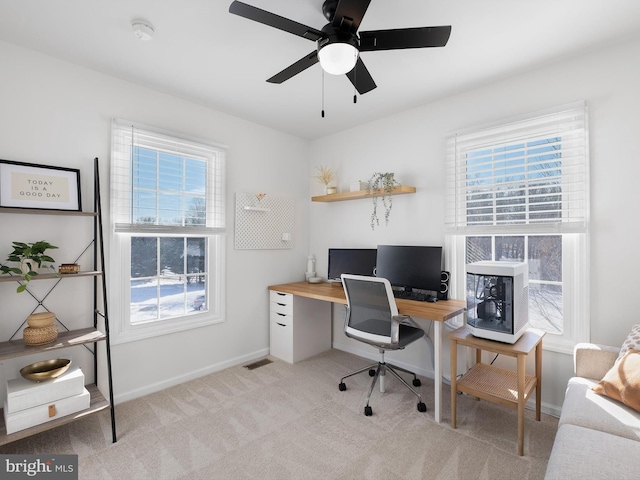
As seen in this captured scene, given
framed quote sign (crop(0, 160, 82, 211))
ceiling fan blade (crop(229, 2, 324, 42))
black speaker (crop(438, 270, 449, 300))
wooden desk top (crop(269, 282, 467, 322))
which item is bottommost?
wooden desk top (crop(269, 282, 467, 322))

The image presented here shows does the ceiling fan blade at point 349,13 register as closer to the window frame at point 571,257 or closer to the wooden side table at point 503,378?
the window frame at point 571,257

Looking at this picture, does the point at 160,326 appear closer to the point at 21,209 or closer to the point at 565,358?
the point at 21,209

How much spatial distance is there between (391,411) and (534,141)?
2378 mm

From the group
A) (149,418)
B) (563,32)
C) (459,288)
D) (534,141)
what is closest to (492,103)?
(534,141)

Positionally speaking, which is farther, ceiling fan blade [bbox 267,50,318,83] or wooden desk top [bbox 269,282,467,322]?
wooden desk top [bbox 269,282,467,322]

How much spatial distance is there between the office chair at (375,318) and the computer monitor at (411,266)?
16.8 inches

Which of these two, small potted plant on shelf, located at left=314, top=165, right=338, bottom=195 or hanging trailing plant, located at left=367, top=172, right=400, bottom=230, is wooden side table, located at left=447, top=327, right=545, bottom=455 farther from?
small potted plant on shelf, located at left=314, top=165, right=338, bottom=195

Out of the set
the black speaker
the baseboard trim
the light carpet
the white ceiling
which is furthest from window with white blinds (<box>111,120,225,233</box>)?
the black speaker

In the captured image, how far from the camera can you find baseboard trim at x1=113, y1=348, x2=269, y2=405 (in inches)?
106

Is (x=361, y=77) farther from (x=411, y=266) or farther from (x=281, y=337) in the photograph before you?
(x=281, y=337)

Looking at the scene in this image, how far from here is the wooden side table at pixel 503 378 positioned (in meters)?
2.00

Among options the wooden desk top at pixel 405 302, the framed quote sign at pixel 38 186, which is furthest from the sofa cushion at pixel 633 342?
the framed quote sign at pixel 38 186

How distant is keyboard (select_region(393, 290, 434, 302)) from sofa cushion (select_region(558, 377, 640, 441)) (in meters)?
1.18

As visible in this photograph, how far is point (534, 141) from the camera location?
101 inches
